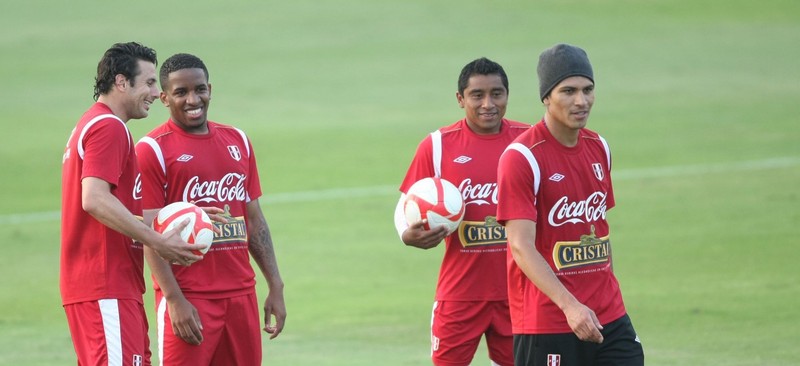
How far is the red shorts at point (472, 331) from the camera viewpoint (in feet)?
32.6

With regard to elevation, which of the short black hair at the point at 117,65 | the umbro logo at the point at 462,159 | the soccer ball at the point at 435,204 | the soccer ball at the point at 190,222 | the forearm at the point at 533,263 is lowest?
the forearm at the point at 533,263

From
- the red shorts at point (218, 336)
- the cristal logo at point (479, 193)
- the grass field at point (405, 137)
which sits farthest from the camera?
the grass field at point (405, 137)

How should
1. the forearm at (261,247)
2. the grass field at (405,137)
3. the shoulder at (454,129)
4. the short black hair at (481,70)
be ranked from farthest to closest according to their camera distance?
the grass field at (405,137)
the shoulder at (454,129)
the short black hair at (481,70)
the forearm at (261,247)

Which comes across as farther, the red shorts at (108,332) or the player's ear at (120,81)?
the player's ear at (120,81)

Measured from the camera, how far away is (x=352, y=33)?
144 feet

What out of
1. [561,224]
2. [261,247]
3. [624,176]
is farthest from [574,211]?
[624,176]

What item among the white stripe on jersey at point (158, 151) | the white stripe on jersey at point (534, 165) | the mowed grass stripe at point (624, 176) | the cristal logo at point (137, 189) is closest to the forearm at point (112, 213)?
the cristal logo at point (137, 189)

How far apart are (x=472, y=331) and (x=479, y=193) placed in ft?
3.35

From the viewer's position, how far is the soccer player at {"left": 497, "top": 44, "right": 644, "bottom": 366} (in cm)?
796

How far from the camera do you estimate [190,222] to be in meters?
8.45

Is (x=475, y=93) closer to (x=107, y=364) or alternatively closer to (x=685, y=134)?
(x=107, y=364)

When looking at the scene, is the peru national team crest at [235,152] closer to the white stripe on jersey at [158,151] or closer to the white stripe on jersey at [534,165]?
the white stripe on jersey at [158,151]

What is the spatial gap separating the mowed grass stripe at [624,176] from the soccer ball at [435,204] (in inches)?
615

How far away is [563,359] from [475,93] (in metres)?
2.70
